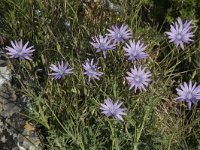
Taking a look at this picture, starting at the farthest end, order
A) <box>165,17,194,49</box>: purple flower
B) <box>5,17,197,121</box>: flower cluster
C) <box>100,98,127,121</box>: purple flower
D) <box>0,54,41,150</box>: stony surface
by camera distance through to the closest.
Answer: <box>0,54,41,150</box>: stony surface
<box>165,17,194,49</box>: purple flower
<box>5,17,197,121</box>: flower cluster
<box>100,98,127,121</box>: purple flower

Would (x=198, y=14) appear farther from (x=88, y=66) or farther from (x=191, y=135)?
(x=88, y=66)

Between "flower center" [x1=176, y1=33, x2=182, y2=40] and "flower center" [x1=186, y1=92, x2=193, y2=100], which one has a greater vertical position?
"flower center" [x1=176, y1=33, x2=182, y2=40]

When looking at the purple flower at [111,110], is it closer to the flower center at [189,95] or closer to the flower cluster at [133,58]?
the flower cluster at [133,58]

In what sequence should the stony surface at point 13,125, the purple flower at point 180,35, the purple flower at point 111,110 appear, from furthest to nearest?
the stony surface at point 13,125 < the purple flower at point 180,35 < the purple flower at point 111,110

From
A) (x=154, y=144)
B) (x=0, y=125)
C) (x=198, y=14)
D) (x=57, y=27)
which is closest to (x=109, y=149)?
(x=154, y=144)

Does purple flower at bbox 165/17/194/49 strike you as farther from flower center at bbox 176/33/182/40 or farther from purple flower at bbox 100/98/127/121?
purple flower at bbox 100/98/127/121

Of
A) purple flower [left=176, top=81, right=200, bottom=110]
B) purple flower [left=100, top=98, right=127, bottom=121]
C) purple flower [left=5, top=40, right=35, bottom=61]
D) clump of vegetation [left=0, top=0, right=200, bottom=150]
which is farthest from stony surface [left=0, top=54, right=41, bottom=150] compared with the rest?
purple flower [left=176, top=81, right=200, bottom=110]

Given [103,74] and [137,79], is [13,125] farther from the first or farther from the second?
[137,79]

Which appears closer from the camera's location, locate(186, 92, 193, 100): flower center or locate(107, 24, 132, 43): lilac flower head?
locate(186, 92, 193, 100): flower center

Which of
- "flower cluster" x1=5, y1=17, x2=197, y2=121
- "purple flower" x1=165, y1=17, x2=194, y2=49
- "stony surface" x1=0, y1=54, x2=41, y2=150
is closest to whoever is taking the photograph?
"flower cluster" x1=5, y1=17, x2=197, y2=121

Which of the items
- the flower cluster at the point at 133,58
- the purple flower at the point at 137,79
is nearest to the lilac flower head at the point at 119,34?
the flower cluster at the point at 133,58
